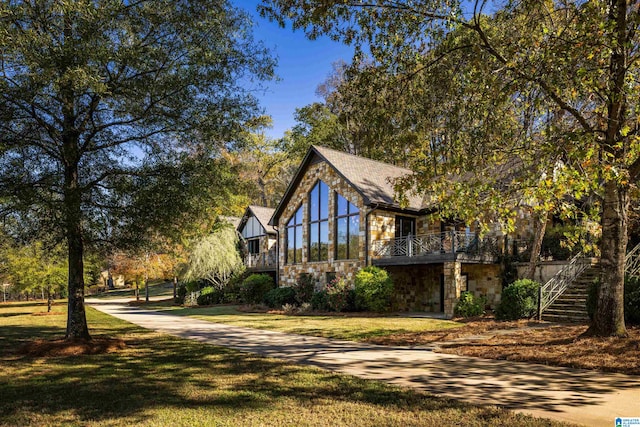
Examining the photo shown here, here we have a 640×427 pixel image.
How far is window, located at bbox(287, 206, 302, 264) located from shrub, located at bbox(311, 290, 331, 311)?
15.0 feet

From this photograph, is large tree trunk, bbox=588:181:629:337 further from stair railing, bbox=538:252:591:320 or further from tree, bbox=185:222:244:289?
tree, bbox=185:222:244:289

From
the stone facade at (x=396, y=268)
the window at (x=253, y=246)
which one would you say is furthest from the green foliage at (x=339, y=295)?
the window at (x=253, y=246)

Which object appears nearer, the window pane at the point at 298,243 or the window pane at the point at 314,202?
the window pane at the point at 314,202

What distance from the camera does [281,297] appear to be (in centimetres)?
2641

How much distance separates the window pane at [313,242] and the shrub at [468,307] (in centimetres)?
986

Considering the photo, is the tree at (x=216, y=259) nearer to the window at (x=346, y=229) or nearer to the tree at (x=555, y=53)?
the window at (x=346, y=229)

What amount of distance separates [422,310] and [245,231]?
700 inches

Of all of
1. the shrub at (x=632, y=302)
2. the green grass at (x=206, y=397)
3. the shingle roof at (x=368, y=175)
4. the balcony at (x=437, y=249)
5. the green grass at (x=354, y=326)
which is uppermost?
the shingle roof at (x=368, y=175)

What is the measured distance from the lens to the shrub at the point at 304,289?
25878 mm

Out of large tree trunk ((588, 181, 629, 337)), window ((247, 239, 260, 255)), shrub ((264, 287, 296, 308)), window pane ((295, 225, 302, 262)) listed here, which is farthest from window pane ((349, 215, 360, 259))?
large tree trunk ((588, 181, 629, 337))

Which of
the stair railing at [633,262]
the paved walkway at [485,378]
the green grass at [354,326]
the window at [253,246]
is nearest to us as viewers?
the paved walkway at [485,378]

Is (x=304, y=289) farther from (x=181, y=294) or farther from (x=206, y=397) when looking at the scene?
(x=206, y=397)

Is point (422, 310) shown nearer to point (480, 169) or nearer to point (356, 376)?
point (480, 169)

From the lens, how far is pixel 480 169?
38.3ft
